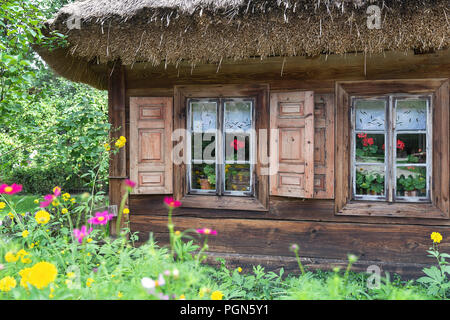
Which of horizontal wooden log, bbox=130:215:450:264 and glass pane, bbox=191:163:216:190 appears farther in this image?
glass pane, bbox=191:163:216:190

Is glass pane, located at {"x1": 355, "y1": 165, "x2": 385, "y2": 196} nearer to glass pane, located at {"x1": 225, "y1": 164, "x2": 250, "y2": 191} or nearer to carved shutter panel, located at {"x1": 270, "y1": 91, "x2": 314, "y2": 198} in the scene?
carved shutter panel, located at {"x1": 270, "y1": 91, "x2": 314, "y2": 198}

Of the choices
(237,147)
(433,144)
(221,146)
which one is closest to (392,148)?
(433,144)

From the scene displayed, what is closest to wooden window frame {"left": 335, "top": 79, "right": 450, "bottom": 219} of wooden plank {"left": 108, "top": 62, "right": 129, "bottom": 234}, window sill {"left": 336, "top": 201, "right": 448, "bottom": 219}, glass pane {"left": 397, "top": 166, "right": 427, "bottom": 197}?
window sill {"left": 336, "top": 201, "right": 448, "bottom": 219}

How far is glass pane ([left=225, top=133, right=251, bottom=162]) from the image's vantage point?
3.78m

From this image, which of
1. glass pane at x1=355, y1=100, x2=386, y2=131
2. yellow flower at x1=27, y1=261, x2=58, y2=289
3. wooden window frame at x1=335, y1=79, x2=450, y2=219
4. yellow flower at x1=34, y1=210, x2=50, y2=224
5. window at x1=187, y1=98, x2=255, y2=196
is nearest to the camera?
yellow flower at x1=27, y1=261, x2=58, y2=289

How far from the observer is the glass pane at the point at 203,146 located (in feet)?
12.6

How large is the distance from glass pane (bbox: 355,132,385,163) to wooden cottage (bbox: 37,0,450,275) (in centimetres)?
1

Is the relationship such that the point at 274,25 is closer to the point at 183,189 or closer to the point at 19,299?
the point at 183,189

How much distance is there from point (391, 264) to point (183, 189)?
2.25 m

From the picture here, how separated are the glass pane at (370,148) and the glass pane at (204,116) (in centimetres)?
157

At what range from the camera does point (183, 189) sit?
377cm

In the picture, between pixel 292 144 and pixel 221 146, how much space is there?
780 millimetres

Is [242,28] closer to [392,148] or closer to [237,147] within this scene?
[237,147]
